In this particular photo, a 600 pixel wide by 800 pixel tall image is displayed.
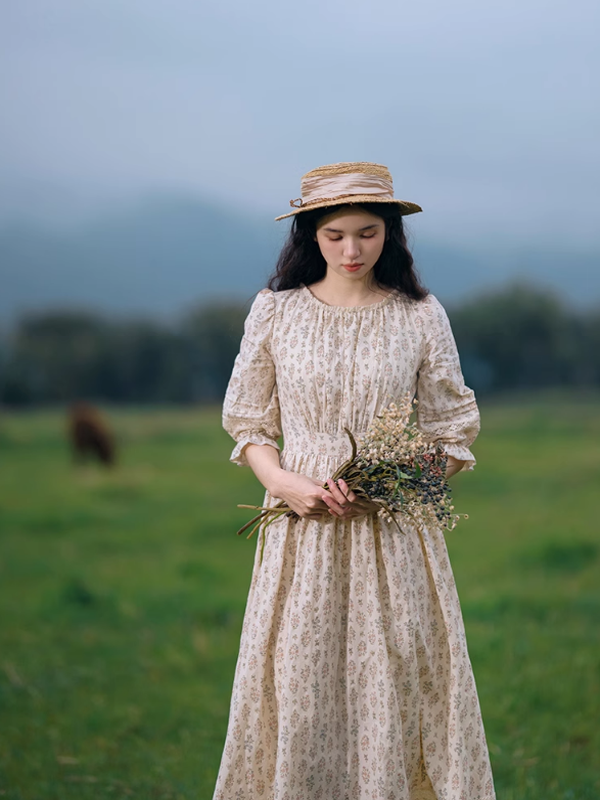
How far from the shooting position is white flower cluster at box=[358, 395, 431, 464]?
2381 mm

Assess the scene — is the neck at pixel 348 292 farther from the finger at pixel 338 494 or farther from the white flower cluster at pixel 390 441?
the finger at pixel 338 494

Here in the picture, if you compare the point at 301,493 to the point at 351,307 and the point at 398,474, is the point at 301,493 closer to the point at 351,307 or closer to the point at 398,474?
the point at 398,474

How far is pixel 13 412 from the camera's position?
34.3 ft

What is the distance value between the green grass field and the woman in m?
0.99

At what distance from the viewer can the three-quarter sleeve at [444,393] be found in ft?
8.61

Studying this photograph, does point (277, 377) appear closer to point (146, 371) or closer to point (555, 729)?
point (555, 729)

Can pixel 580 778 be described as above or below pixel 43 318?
below

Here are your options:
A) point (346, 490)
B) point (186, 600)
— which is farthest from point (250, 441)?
point (186, 600)

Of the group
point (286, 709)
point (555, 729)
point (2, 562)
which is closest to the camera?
point (286, 709)

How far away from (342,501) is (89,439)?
8274mm

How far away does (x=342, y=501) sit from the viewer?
240 cm

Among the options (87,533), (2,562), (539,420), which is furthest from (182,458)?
(539,420)

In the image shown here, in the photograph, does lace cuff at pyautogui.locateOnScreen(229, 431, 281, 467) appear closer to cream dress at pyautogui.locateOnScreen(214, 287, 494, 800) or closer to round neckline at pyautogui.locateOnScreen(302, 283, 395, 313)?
cream dress at pyautogui.locateOnScreen(214, 287, 494, 800)

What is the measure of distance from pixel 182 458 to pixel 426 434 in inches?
309
